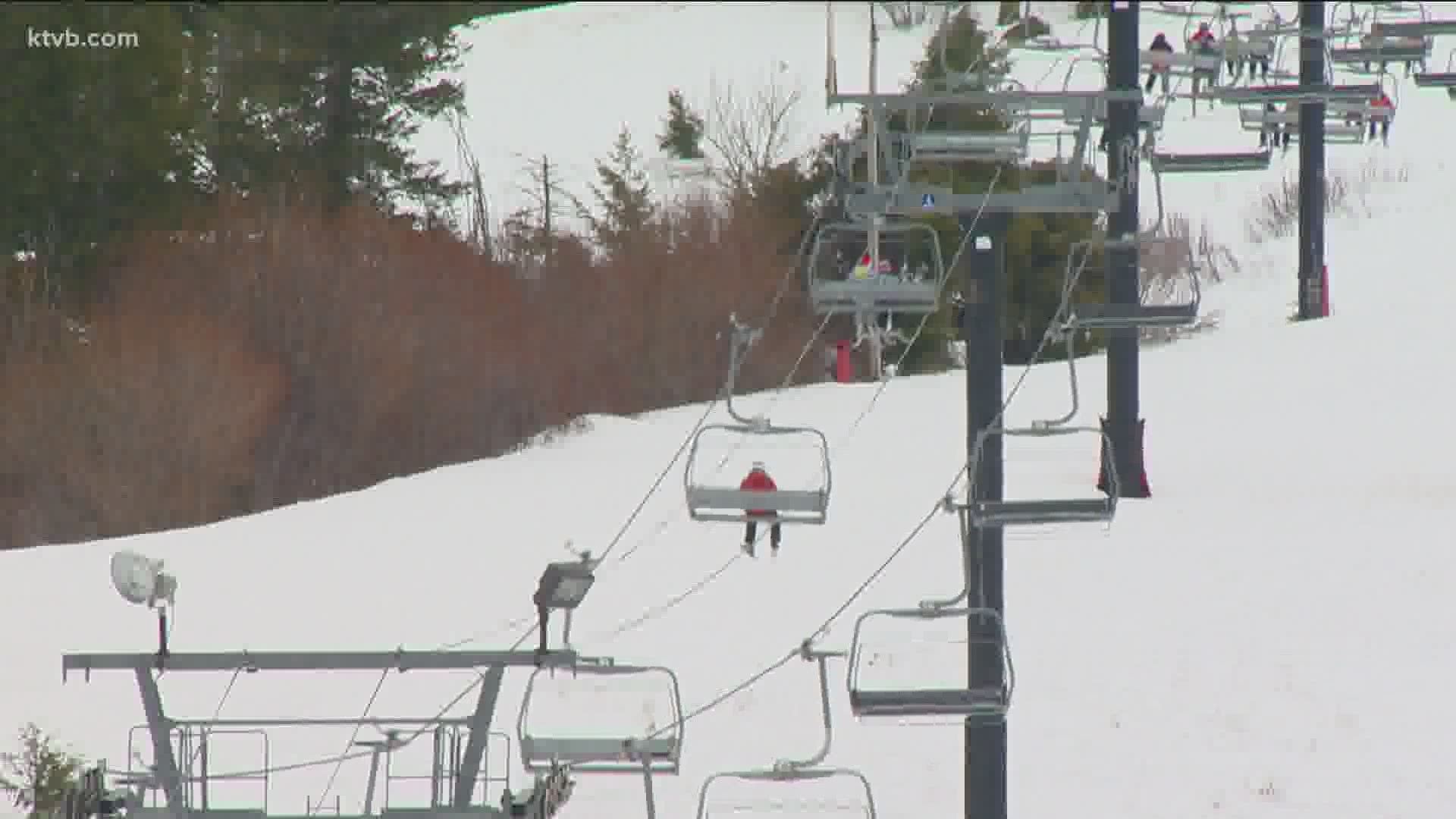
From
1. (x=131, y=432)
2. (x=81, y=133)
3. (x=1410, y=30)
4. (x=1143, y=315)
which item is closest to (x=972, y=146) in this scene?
(x=1143, y=315)

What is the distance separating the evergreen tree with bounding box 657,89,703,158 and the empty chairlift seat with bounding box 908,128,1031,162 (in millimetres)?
43322

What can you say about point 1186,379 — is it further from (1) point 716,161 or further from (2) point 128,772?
(1) point 716,161

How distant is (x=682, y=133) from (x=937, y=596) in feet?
132

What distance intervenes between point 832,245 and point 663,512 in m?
11.3

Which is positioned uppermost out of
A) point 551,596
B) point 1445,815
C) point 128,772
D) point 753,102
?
point 753,102

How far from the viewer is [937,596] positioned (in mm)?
21703

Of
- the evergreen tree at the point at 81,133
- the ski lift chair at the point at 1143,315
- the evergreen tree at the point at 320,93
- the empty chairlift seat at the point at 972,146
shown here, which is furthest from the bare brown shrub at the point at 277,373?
the empty chairlift seat at the point at 972,146

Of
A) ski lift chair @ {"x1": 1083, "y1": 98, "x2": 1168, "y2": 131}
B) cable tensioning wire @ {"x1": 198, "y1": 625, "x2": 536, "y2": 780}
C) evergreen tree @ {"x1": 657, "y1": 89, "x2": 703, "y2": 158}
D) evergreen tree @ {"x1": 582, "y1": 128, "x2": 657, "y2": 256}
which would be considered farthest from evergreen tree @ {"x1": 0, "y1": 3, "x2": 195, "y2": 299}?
evergreen tree @ {"x1": 657, "y1": 89, "x2": 703, "y2": 158}

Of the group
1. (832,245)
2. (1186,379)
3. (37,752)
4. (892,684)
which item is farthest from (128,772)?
(832,245)

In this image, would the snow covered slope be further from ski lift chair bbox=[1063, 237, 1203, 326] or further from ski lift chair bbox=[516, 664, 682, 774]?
ski lift chair bbox=[516, 664, 682, 774]

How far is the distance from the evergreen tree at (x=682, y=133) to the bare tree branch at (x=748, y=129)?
414 millimetres

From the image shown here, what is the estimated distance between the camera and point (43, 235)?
121 ft

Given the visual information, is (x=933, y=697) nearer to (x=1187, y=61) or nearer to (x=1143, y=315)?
(x=1143, y=315)

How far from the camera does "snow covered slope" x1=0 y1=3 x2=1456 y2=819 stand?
17.9 metres
